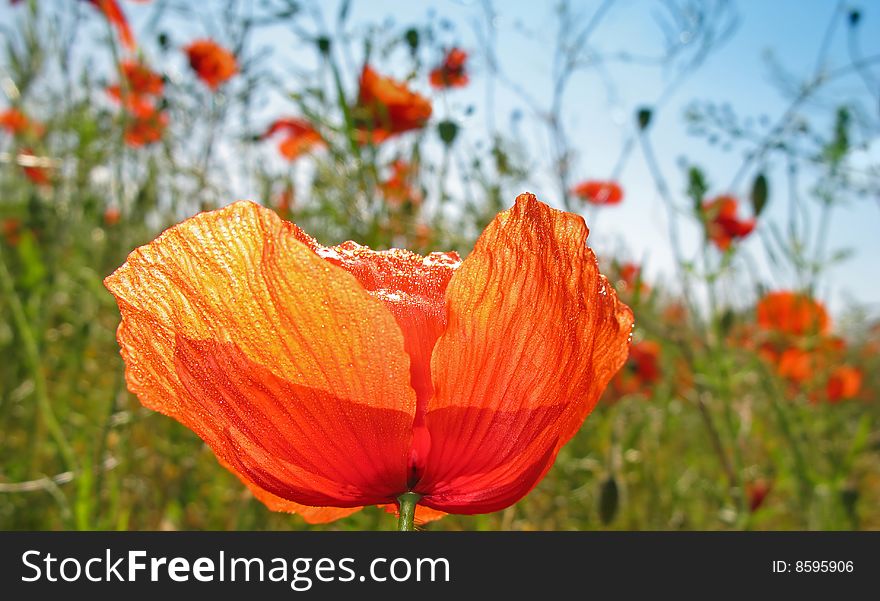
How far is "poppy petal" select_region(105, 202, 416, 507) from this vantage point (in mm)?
471

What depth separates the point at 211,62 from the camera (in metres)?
2.24

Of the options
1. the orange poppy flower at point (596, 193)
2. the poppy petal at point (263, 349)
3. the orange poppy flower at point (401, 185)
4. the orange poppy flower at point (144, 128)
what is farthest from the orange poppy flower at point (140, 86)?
the poppy petal at point (263, 349)

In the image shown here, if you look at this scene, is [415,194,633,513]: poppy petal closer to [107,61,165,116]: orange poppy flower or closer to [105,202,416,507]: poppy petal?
[105,202,416,507]: poppy petal

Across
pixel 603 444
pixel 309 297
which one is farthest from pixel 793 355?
pixel 309 297

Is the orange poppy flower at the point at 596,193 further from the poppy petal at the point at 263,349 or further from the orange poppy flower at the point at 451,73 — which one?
the poppy petal at the point at 263,349

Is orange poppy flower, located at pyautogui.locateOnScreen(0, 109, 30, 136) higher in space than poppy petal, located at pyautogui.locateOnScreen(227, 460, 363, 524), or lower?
higher

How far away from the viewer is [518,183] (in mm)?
2092

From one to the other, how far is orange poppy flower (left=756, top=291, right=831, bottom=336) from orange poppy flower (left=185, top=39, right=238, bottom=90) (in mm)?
1524

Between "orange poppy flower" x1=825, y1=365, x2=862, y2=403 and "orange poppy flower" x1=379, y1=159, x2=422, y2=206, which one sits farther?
"orange poppy flower" x1=825, y1=365, x2=862, y2=403

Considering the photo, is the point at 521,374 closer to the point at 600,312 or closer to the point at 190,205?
the point at 600,312

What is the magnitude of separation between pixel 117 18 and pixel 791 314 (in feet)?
6.19

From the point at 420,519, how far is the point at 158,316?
0.86 feet

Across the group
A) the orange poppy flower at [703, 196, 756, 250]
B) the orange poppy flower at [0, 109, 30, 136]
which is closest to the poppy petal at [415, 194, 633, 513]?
the orange poppy flower at [703, 196, 756, 250]

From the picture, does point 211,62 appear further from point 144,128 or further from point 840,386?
point 840,386
